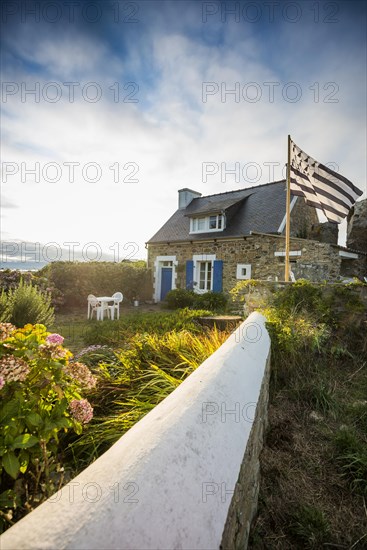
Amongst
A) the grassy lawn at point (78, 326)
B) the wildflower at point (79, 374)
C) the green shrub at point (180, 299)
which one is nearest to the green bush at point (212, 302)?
the green shrub at point (180, 299)

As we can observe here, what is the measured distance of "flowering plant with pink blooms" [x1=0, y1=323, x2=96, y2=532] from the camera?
129 cm

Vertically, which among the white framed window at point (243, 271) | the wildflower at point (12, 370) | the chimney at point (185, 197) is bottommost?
the wildflower at point (12, 370)

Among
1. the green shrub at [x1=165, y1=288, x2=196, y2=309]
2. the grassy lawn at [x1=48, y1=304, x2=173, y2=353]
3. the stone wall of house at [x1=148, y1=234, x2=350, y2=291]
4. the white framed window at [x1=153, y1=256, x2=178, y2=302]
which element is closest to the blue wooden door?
the white framed window at [x1=153, y1=256, x2=178, y2=302]

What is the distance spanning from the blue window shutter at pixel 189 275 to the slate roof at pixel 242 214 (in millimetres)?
1286

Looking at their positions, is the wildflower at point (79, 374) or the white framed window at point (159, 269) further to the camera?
the white framed window at point (159, 269)

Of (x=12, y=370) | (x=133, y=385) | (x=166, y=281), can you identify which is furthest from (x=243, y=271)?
(x=12, y=370)

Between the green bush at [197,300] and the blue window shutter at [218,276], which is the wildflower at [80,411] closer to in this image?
the green bush at [197,300]

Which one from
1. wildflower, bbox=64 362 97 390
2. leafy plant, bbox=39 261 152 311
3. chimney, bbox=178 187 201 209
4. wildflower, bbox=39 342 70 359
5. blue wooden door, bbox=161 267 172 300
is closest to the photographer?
wildflower, bbox=39 342 70 359

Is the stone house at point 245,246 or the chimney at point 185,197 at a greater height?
the chimney at point 185,197

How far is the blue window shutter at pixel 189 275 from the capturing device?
1391cm

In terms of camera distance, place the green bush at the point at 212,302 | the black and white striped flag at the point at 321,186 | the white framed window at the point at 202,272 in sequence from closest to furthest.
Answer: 1. the black and white striped flag at the point at 321,186
2. the green bush at the point at 212,302
3. the white framed window at the point at 202,272

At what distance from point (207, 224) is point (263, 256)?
12.6 feet

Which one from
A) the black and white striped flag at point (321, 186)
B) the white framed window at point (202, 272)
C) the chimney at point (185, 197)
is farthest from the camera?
the chimney at point (185, 197)

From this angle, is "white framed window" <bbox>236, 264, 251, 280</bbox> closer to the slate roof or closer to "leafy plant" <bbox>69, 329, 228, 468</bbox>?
the slate roof
